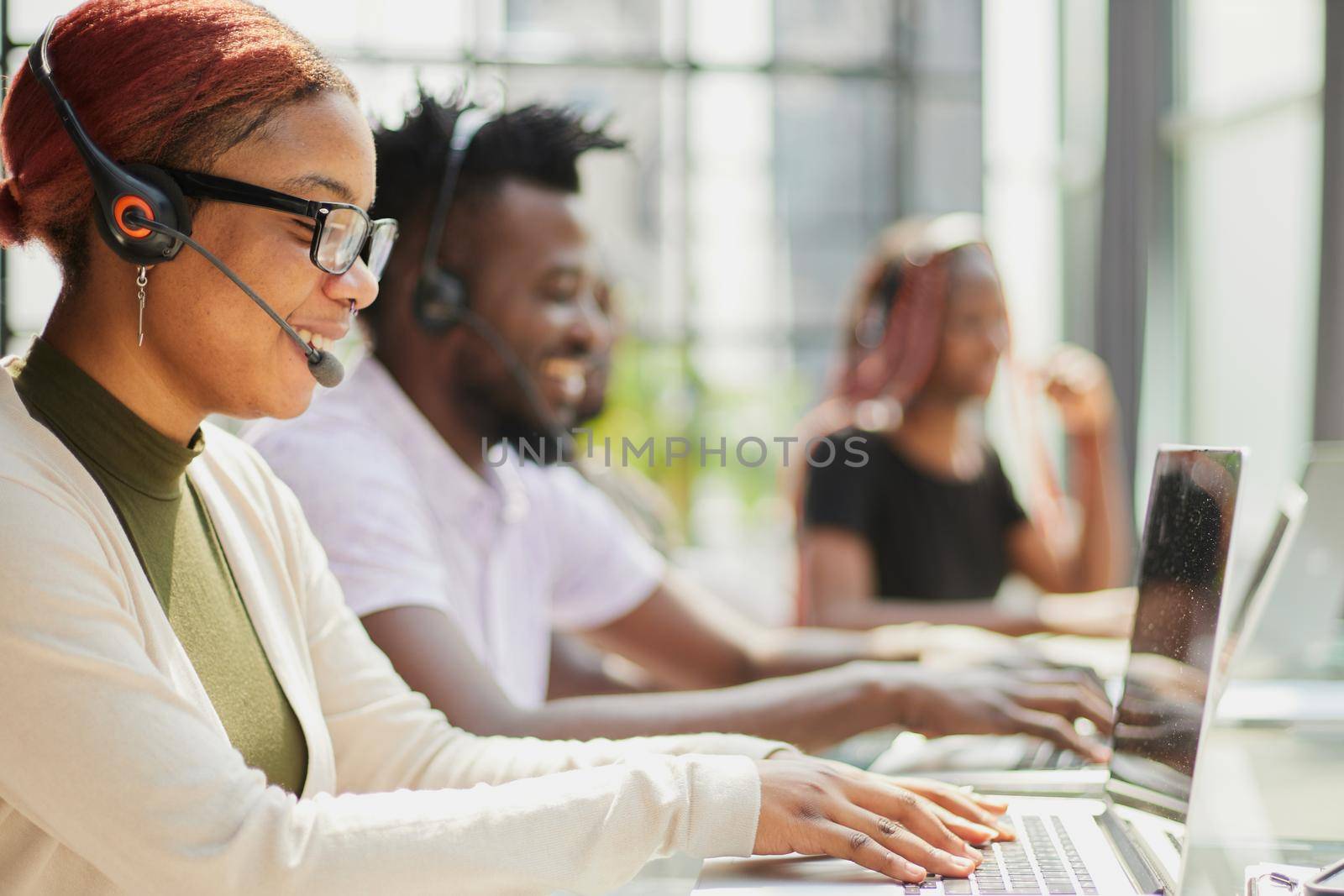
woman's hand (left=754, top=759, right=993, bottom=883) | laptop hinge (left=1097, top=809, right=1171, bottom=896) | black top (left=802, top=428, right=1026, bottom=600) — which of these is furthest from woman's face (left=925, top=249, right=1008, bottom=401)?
woman's hand (left=754, top=759, right=993, bottom=883)

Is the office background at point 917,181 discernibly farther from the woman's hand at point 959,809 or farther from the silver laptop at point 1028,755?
the woman's hand at point 959,809

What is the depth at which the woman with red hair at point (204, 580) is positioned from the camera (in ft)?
2.38

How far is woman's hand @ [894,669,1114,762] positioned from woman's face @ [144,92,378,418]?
0.73 m

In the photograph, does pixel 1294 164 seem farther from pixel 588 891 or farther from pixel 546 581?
pixel 588 891

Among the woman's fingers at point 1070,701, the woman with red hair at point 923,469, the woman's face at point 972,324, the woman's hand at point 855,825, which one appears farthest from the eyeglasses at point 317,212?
the woman's face at point 972,324

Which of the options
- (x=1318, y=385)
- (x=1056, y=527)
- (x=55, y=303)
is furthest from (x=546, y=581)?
(x=1318, y=385)

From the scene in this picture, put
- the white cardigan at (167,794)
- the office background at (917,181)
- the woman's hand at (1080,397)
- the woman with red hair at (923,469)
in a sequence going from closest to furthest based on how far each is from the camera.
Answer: the white cardigan at (167,794)
the woman with red hair at (923,469)
the woman's hand at (1080,397)
the office background at (917,181)

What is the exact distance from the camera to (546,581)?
5.60 feet

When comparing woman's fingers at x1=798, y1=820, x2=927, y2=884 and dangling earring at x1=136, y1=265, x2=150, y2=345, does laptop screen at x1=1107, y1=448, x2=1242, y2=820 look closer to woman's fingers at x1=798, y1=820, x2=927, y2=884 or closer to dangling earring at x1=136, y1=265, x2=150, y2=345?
woman's fingers at x1=798, y1=820, x2=927, y2=884

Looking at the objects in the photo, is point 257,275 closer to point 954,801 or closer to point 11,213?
point 11,213

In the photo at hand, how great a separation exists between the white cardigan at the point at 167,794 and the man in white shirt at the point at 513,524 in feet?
1.26

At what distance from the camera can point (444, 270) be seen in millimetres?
1609

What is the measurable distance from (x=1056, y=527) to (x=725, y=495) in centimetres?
310

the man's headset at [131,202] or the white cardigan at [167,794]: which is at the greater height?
the man's headset at [131,202]
